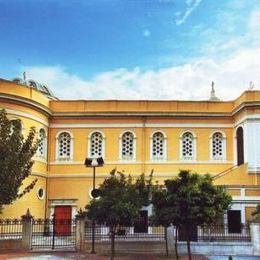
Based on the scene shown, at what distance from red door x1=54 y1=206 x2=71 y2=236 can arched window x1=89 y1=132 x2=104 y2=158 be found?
3.77m

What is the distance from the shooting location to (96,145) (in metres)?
33.4

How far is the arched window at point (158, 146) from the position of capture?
3341 cm

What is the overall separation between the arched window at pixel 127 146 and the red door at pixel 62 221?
489 centimetres

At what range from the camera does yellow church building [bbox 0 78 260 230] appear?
32.7 meters

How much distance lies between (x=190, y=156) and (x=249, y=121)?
4606 millimetres

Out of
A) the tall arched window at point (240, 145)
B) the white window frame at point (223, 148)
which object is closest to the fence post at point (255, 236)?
the tall arched window at point (240, 145)

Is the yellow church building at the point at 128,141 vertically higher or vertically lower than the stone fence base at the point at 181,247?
higher

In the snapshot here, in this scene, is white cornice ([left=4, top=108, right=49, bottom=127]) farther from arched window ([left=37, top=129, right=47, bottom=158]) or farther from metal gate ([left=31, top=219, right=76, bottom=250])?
metal gate ([left=31, top=219, right=76, bottom=250])

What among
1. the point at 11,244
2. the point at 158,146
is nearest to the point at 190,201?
the point at 11,244

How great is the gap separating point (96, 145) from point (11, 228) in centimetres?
849

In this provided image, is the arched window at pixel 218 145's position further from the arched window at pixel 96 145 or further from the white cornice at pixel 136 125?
the arched window at pixel 96 145

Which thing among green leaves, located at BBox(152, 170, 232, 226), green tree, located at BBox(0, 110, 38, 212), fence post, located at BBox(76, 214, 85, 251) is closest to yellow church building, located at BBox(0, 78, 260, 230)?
fence post, located at BBox(76, 214, 85, 251)

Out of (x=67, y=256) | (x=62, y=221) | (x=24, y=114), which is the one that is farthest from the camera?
(x=24, y=114)

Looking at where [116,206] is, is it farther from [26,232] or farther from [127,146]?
[127,146]
